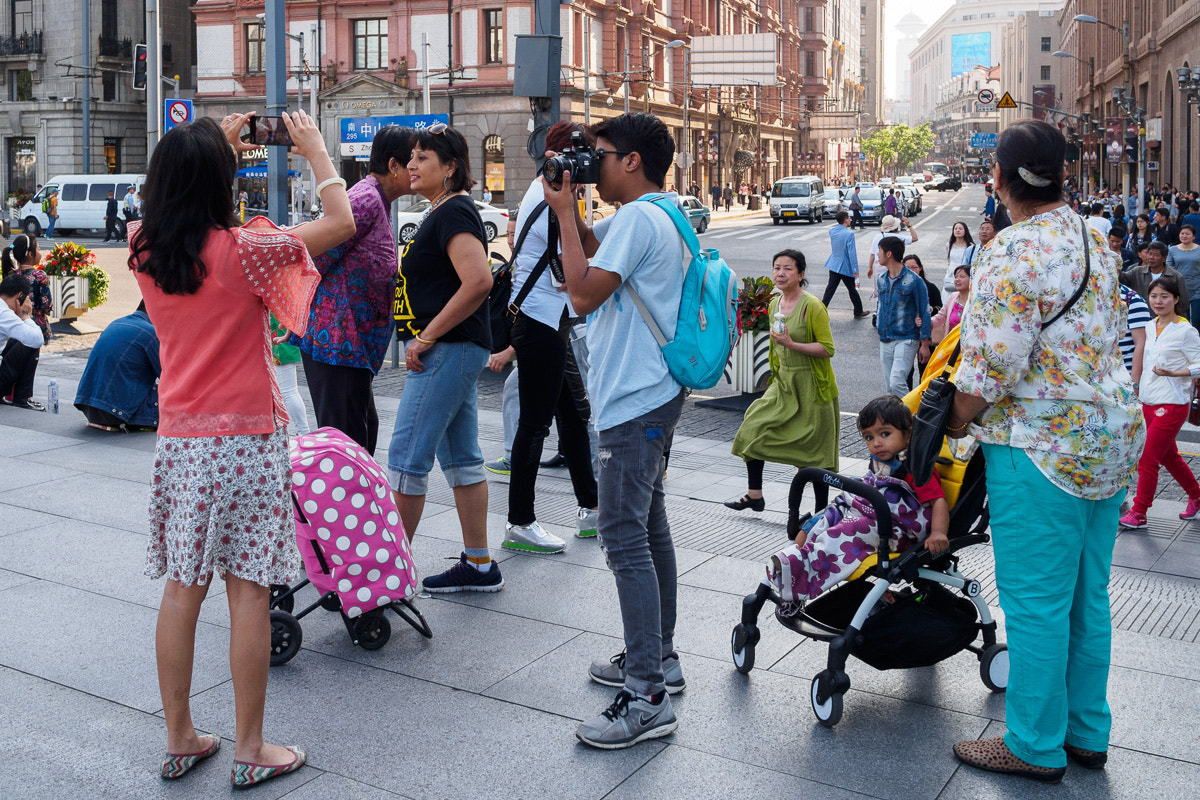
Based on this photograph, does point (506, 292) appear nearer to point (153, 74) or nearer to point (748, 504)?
point (748, 504)

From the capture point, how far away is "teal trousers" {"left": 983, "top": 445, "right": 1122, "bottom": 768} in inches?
143

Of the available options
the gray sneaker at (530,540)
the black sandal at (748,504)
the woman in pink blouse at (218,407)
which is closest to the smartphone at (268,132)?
the woman in pink blouse at (218,407)

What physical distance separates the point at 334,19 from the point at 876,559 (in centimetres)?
5099

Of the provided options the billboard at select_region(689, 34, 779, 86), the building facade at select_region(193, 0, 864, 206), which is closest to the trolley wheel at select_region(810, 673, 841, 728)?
the building facade at select_region(193, 0, 864, 206)

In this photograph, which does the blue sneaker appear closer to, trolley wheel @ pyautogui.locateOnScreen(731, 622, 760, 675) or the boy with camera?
trolley wheel @ pyautogui.locateOnScreen(731, 622, 760, 675)

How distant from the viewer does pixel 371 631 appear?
475 cm

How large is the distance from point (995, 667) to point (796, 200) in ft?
158

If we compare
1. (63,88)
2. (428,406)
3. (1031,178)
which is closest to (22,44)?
(63,88)

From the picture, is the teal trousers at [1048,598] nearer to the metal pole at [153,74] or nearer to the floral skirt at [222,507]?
the floral skirt at [222,507]

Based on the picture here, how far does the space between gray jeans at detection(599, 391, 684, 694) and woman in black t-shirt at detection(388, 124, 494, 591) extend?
1322mm

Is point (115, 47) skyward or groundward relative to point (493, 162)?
skyward

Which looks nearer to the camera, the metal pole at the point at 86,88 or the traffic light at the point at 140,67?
the traffic light at the point at 140,67

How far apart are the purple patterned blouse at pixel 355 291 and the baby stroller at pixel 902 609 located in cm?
198

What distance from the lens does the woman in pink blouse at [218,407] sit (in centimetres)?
348
